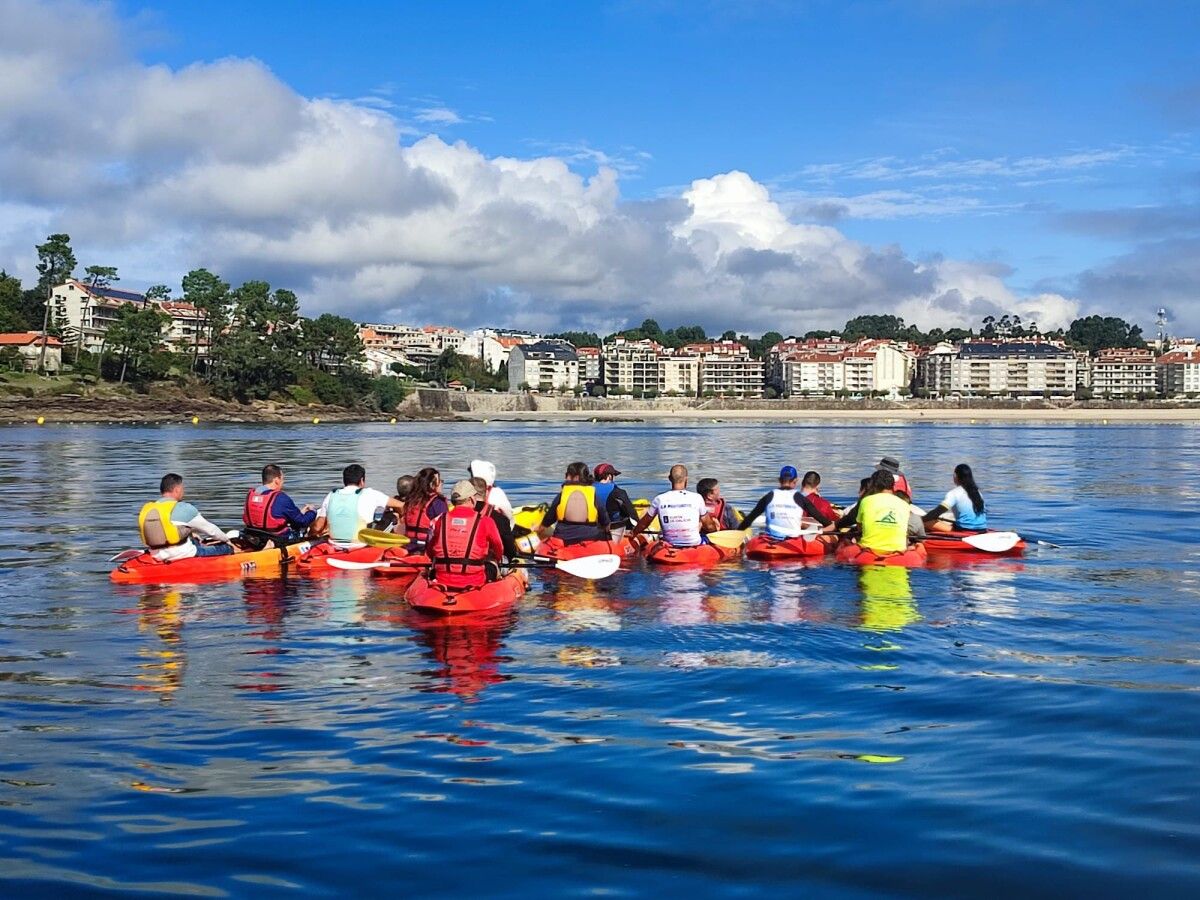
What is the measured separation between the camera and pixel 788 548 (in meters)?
18.0

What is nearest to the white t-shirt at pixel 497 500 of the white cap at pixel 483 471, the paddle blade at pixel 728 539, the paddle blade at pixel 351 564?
the white cap at pixel 483 471

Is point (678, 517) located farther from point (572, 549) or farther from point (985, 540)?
point (985, 540)

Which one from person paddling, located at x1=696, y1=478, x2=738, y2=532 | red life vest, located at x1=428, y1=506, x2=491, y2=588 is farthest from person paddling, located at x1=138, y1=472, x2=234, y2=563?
person paddling, located at x1=696, y1=478, x2=738, y2=532

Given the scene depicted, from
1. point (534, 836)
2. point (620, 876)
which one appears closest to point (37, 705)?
point (534, 836)

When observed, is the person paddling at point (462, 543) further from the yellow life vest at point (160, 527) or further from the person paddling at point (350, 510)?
the yellow life vest at point (160, 527)

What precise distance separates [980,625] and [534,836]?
26.5 feet

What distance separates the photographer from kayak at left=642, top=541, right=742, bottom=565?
17625 millimetres

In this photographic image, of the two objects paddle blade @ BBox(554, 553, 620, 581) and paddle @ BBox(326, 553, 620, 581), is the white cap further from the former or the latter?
paddle blade @ BBox(554, 553, 620, 581)

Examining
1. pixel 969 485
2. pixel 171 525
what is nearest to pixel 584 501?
pixel 171 525

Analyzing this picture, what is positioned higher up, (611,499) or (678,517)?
(611,499)

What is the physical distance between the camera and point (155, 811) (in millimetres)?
7164

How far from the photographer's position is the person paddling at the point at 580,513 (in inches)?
664

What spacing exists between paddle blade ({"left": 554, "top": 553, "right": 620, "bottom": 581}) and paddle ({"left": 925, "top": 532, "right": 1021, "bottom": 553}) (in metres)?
6.20

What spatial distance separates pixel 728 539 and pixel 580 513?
9.42ft
